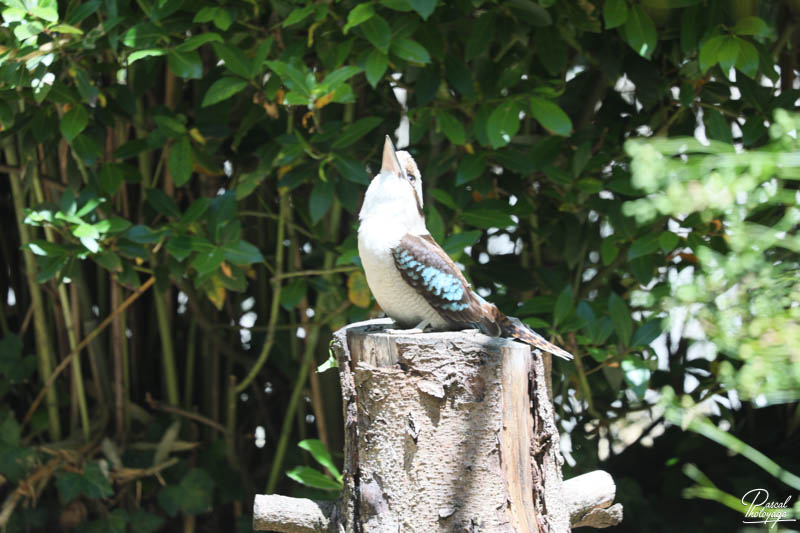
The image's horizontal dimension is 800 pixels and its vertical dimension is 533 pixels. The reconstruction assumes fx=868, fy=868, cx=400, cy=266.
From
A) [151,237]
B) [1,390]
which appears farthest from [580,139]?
[1,390]

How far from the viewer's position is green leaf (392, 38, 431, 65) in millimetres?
1893

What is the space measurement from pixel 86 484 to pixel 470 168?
55.7 inches

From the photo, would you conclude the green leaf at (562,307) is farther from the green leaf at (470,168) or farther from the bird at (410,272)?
the bird at (410,272)

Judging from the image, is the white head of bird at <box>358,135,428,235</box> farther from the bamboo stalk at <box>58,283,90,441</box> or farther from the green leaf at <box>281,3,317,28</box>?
the bamboo stalk at <box>58,283,90,441</box>

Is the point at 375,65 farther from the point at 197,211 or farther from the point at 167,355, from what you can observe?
the point at 167,355

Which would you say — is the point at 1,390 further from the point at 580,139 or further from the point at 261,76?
the point at 580,139

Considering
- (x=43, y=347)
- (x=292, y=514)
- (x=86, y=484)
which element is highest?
(x=43, y=347)

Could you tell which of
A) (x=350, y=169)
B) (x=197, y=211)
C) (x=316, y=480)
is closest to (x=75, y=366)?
(x=197, y=211)

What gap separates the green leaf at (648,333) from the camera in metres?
2.09

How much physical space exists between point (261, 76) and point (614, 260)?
3.39 ft

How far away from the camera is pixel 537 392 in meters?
1.48

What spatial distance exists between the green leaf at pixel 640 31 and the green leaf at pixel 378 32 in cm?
54

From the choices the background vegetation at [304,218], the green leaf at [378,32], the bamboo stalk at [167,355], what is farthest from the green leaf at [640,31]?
the bamboo stalk at [167,355]

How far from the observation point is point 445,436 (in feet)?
4.59
